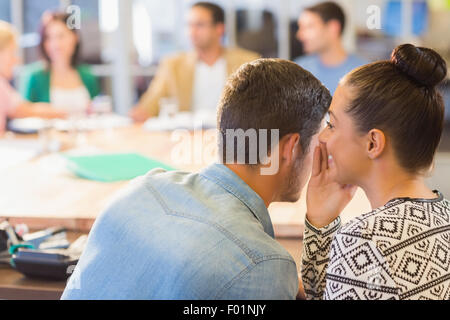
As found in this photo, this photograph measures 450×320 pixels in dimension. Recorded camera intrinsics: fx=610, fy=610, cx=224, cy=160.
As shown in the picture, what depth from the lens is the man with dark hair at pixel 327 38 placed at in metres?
3.81

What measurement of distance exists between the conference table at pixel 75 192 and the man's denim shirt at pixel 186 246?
1.48 feet

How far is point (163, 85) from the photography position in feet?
13.1

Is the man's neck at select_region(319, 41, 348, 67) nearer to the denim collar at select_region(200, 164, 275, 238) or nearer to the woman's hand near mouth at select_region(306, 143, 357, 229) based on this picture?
the woman's hand near mouth at select_region(306, 143, 357, 229)

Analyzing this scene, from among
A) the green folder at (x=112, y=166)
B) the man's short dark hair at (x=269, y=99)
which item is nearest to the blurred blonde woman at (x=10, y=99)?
the green folder at (x=112, y=166)

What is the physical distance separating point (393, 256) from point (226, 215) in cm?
30

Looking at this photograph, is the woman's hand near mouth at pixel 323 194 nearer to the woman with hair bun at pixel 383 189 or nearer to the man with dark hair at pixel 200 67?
the woman with hair bun at pixel 383 189

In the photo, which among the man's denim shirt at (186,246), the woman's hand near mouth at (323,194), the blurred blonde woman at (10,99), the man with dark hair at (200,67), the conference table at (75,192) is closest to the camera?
the man's denim shirt at (186,246)

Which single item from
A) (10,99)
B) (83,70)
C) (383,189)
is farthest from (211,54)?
(383,189)

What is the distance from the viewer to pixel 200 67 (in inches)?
160

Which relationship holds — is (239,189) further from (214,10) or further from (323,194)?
(214,10)

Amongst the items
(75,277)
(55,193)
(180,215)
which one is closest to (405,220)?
(180,215)

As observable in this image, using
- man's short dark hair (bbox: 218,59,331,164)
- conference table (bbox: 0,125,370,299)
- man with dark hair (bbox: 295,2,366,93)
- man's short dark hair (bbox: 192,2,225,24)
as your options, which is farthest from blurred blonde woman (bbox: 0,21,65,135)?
man's short dark hair (bbox: 218,59,331,164)

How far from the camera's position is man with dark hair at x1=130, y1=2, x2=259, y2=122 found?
3949mm

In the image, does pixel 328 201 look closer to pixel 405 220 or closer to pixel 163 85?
pixel 405 220
